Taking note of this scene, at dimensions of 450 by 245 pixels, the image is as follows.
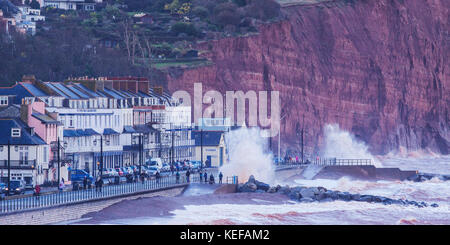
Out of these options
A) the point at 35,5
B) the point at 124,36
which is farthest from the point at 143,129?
the point at 35,5

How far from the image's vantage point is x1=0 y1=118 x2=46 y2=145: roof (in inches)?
2175

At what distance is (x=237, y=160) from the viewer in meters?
74.9

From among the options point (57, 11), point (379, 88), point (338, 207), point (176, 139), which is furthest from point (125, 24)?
point (338, 207)

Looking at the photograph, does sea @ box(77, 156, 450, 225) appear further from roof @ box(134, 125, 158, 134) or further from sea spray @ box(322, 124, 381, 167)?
sea spray @ box(322, 124, 381, 167)

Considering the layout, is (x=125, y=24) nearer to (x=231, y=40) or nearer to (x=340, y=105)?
(x=231, y=40)

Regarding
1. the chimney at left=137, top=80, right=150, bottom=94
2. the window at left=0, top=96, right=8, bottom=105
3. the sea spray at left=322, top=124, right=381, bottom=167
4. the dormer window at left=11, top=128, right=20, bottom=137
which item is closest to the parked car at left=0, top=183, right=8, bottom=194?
the dormer window at left=11, top=128, right=20, bottom=137

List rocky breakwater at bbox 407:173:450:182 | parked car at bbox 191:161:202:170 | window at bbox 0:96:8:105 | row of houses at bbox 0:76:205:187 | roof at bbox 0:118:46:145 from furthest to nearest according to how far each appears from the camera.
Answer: rocky breakwater at bbox 407:173:450:182 → parked car at bbox 191:161:202:170 → window at bbox 0:96:8:105 → row of houses at bbox 0:76:205:187 → roof at bbox 0:118:46:145

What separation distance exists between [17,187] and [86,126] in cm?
1865

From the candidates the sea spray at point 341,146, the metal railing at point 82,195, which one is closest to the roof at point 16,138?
the metal railing at point 82,195

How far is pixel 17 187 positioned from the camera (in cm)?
4972

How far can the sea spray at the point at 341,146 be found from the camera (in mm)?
116613

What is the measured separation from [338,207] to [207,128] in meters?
26.3

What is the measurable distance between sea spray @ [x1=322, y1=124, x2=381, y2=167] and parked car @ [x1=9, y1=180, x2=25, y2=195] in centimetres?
6520

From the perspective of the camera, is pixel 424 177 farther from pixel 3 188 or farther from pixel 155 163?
pixel 3 188
